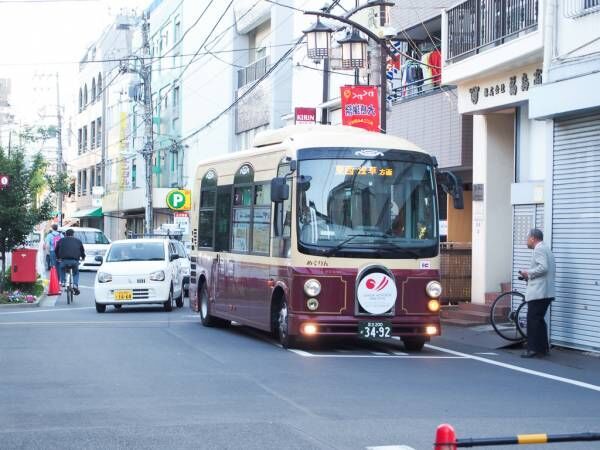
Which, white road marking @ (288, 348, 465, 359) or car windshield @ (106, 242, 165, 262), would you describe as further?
car windshield @ (106, 242, 165, 262)

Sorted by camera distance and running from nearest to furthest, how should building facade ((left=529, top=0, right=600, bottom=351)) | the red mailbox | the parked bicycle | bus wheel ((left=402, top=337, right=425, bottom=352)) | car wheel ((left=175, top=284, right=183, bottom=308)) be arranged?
building facade ((left=529, top=0, right=600, bottom=351)), bus wheel ((left=402, top=337, right=425, bottom=352)), car wheel ((left=175, top=284, right=183, bottom=308)), the parked bicycle, the red mailbox

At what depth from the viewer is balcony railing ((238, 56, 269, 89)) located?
42.5m

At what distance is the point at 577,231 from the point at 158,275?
10576 millimetres

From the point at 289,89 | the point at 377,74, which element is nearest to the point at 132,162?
the point at 289,89

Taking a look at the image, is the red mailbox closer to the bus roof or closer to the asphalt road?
the asphalt road

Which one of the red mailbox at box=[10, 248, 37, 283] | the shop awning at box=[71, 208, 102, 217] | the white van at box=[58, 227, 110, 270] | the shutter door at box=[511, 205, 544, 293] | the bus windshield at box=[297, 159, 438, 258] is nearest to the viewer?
the bus windshield at box=[297, 159, 438, 258]

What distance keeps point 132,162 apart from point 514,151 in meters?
46.6

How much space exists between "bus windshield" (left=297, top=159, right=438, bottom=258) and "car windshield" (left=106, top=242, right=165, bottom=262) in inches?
388

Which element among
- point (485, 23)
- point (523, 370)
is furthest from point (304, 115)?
point (523, 370)

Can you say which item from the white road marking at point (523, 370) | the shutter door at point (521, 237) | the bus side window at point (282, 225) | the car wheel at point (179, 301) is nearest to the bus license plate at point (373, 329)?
the white road marking at point (523, 370)

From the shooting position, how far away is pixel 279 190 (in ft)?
50.6

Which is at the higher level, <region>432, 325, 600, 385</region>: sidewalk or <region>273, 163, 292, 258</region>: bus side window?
<region>273, 163, 292, 258</region>: bus side window

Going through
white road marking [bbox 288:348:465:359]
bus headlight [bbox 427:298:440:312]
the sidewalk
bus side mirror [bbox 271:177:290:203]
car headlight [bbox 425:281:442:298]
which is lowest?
the sidewalk

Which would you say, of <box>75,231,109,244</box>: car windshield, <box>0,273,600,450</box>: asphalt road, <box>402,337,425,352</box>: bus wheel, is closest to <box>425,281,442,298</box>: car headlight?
<box>402,337,425,352</box>: bus wheel
